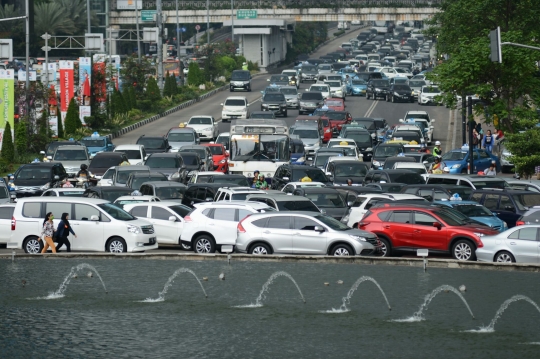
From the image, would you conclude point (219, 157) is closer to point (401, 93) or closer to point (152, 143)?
point (152, 143)

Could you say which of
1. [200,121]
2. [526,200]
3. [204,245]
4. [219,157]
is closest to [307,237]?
[204,245]

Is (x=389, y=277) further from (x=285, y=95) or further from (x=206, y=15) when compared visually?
(x=206, y=15)

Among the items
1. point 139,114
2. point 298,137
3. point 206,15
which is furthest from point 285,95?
point 206,15

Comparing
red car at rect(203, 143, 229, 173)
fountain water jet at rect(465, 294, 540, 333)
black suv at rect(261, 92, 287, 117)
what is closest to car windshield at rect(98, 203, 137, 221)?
fountain water jet at rect(465, 294, 540, 333)

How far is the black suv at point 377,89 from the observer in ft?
264

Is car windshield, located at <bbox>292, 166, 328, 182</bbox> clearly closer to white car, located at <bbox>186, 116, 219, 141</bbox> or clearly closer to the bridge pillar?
white car, located at <bbox>186, 116, 219, 141</bbox>

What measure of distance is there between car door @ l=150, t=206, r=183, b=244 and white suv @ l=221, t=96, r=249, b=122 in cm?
3748

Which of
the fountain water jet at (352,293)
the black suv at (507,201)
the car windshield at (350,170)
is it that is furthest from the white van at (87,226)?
the car windshield at (350,170)

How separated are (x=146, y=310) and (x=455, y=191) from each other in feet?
48.5

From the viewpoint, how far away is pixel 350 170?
41.1m

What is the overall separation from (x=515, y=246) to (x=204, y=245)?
757 cm

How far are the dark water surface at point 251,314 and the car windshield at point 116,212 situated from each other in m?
→ 1.57

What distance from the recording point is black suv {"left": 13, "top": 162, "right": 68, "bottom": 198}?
40.0 metres

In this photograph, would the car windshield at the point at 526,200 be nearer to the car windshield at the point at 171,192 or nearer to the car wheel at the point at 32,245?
the car windshield at the point at 171,192
